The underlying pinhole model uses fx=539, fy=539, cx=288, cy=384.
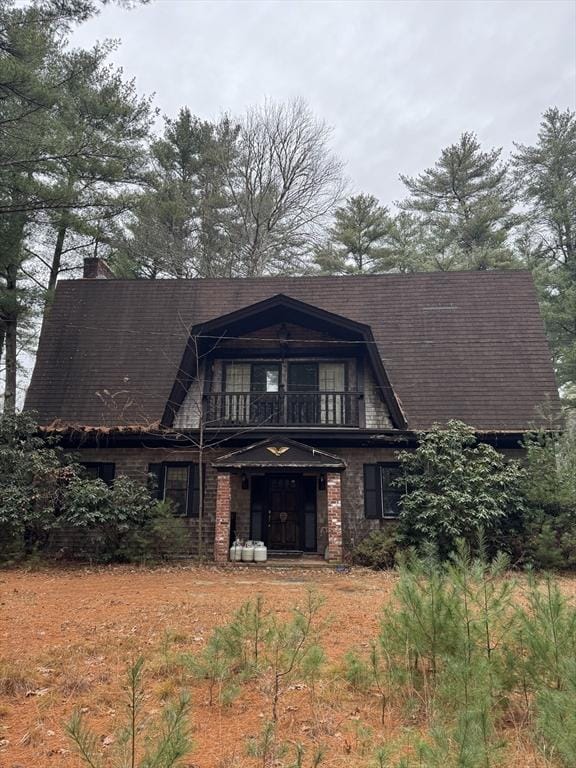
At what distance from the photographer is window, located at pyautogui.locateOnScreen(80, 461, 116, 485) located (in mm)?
14070

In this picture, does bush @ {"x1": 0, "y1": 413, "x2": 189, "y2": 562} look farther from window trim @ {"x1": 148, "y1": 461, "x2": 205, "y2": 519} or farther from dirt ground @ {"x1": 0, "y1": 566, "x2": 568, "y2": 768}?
dirt ground @ {"x1": 0, "y1": 566, "x2": 568, "y2": 768}

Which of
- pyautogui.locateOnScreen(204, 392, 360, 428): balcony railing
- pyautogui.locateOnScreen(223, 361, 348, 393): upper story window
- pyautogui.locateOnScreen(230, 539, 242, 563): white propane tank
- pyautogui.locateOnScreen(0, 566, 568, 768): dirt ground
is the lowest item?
pyautogui.locateOnScreen(0, 566, 568, 768): dirt ground

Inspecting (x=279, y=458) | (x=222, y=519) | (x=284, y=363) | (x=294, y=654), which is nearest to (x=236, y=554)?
(x=222, y=519)

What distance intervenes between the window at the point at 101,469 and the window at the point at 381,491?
21.6 feet

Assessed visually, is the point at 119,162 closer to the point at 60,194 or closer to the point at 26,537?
the point at 60,194

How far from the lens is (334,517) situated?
12.5 metres

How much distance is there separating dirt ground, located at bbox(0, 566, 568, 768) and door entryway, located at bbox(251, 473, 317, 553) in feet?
10.4

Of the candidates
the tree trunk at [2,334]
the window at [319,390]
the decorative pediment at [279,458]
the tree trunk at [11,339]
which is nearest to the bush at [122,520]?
the decorative pediment at [279,458]

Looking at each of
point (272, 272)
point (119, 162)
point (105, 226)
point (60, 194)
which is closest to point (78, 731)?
point (60, 194)

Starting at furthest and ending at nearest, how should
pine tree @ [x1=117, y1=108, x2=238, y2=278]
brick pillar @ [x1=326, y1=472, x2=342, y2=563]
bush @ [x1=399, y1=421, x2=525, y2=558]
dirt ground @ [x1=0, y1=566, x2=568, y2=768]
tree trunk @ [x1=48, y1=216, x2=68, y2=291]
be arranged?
pine tree @ [x1=117, y1=108, x2=238, y2=278] → tree trunk @ [x1=48, y1=216, x2=68, y2=291] → brick pillar @ [x1=326, y1=472, x2=342, y2=563] → bush @ [x1=399, y1=421, x2=525, y2=558] → dirt ground @ [x1=0, y1=566, x2=568, y2=768]

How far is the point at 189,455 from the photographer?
14.1 metres

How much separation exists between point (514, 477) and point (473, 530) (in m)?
1.58

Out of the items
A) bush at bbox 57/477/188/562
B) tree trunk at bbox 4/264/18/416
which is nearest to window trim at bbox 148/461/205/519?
bush at bbox 57/477/188/562

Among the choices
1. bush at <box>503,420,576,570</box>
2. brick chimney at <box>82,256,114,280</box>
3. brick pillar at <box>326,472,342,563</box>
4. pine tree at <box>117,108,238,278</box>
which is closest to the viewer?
bush at <box>503,420,576,570</box>
